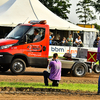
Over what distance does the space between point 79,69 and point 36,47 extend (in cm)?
248

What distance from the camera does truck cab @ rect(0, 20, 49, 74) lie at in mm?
13180

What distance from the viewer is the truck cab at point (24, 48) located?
13180 millimetres

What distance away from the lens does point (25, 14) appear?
25047mm

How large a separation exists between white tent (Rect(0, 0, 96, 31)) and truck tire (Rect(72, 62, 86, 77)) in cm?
1067

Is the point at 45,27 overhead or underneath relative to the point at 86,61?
overhead

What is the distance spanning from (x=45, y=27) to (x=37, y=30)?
433 millimetres

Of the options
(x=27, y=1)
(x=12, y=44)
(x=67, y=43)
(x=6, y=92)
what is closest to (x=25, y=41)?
(x=12, y=44)

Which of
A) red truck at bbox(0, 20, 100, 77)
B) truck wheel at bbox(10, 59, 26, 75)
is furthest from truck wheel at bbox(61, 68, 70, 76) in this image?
truck wheel at bbox(10, 59, 26, 75)

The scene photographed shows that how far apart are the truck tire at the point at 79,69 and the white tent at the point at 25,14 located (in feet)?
35.0

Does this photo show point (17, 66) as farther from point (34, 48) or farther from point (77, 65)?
point (77, 65)

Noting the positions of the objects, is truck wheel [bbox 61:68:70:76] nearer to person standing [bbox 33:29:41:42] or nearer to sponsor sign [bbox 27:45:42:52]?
sponsor sign [bbox 27:45:42:52]

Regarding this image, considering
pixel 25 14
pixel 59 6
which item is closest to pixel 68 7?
pixel 59 6

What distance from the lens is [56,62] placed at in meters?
9.75

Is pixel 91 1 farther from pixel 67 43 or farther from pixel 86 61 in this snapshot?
pixel 86 61
